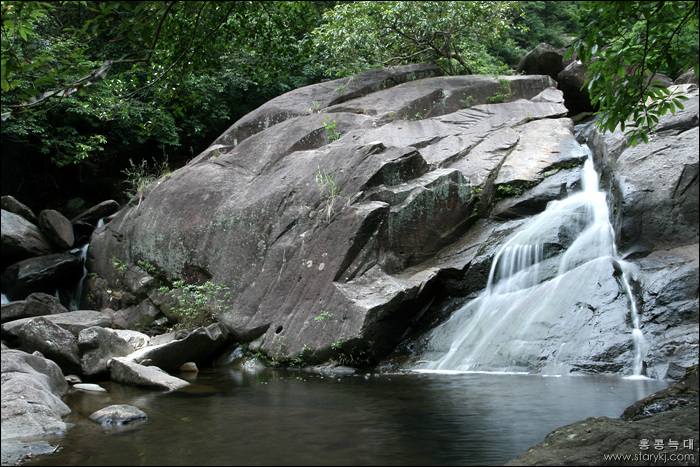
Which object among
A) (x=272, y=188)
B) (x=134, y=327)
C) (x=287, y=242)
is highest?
(x=272, y=188)

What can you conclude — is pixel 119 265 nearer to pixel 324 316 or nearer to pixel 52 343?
pixel 52 343

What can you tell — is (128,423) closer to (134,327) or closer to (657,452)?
(657,452)

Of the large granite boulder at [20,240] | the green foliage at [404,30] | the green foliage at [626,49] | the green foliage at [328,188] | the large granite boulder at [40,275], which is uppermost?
the green foliage at [404,30]

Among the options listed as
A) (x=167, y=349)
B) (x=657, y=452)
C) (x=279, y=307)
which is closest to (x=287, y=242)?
(x=279, y=307)

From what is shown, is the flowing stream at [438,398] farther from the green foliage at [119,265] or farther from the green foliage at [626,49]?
the green foliage at [119,265]

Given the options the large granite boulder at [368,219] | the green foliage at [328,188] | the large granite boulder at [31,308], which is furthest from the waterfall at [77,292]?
the green foliage at [328,188]

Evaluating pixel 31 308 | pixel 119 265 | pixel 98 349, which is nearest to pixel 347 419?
pixel 98 349

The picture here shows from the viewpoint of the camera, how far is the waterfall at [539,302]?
783 cm

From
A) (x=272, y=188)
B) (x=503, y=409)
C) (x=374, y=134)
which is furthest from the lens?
(x=374, y=134)

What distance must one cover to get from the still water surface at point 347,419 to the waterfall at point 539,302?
552 mm

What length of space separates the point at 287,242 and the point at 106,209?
8.55 meters

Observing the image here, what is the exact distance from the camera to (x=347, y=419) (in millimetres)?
5750

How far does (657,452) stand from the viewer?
362 cm

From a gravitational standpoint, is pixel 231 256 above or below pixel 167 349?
above
